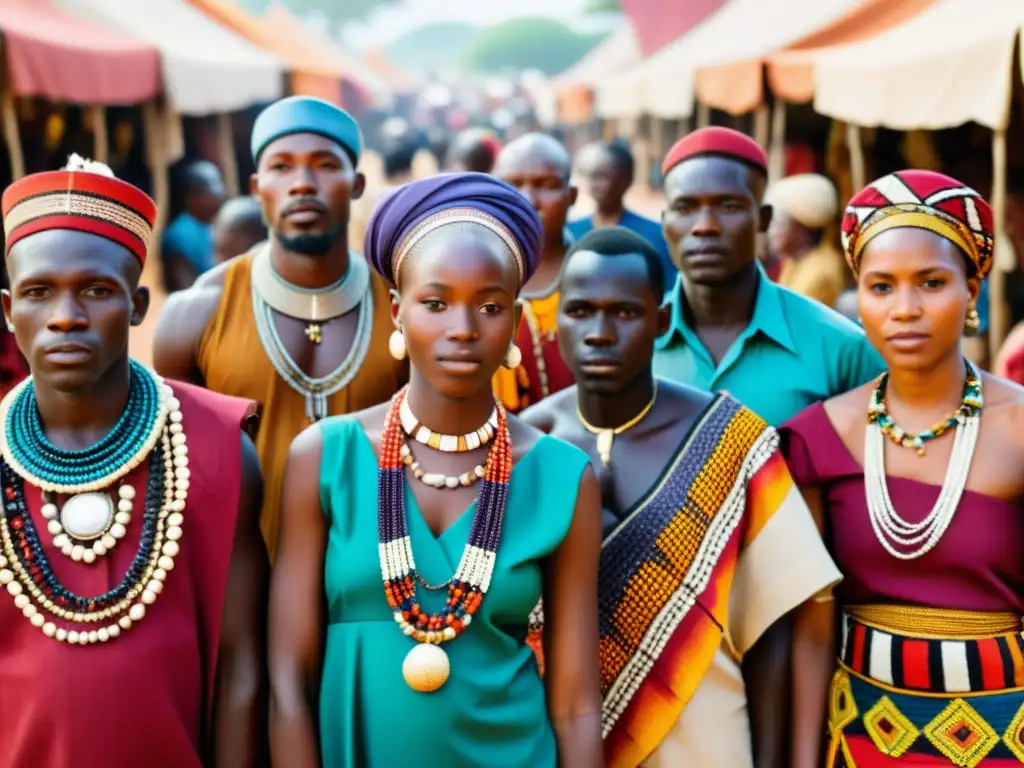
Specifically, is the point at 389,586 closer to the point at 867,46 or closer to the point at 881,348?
the point at 881,348

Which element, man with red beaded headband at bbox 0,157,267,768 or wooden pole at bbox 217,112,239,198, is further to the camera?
wooden pole at bbox 217,112,239,198

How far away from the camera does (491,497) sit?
7.54 feet

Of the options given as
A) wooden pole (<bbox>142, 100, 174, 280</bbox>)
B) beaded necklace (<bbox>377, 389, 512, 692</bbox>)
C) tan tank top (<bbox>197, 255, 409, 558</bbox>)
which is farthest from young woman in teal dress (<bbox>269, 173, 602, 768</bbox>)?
wooden pole (<bbox>142, 100, 174, 280</bbox>)

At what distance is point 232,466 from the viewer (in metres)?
2.34

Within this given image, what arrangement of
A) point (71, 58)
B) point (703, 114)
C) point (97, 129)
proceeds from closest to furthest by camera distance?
1. point (71, 58)
2. point (97, 129)
3. point (703, 114)

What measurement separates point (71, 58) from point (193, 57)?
11.5 ft

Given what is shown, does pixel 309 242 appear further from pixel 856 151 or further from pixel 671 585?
pixel 856 151

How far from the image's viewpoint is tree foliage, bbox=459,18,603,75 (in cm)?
10281

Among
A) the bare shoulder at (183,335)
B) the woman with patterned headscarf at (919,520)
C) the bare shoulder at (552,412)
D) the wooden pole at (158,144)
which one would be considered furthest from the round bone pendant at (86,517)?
the wooden pole at (158,144)

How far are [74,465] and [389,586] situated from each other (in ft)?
2.16

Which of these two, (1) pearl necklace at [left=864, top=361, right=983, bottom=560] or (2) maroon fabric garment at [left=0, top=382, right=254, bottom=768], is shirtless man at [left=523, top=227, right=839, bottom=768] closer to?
(1) pearl necklace at [left=864, top=361, right=983, bottom=560]

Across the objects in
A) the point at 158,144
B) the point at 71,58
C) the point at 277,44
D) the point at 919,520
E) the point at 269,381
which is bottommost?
the point at 919,520

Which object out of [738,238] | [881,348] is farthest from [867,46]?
[881,348]

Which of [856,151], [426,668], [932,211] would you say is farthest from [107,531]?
[856,151]
